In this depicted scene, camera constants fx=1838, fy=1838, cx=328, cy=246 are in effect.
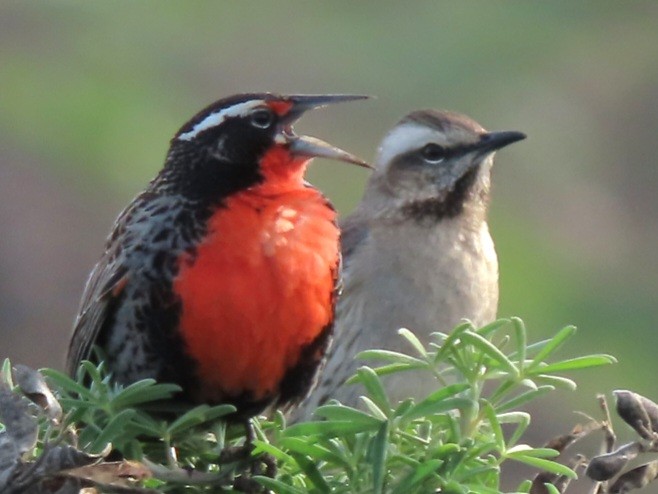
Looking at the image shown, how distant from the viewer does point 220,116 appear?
12.0ft

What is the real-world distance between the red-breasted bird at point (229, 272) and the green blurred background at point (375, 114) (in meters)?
6.97

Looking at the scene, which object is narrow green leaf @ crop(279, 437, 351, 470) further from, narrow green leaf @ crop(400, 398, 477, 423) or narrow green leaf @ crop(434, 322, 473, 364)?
narrow green leaf @ crop(434, 322, 473, 364)

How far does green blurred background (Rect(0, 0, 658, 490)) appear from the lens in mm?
12008

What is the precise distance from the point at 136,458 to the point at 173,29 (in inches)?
559

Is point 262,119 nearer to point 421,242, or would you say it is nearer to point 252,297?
point 252,297

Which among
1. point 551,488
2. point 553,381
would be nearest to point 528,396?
point 553,381

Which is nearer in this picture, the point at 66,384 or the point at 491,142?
the point at 66,384

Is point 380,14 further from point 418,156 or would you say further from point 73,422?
point 73,422

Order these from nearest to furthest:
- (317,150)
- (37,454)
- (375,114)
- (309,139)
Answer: (37,454)
(317,150)
(309,139)
(375,114)

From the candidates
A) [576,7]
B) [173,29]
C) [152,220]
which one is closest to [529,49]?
[576,7]

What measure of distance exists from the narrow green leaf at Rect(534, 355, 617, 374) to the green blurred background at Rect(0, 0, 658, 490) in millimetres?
8345

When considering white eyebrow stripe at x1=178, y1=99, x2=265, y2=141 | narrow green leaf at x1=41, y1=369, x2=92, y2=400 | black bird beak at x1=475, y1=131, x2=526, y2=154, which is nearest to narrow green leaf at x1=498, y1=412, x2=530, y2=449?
narrow green leaf at x1=41, y1=369, x2=92, y2=400

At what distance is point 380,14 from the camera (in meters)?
17.4

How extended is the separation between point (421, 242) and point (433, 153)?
1.03 ft
